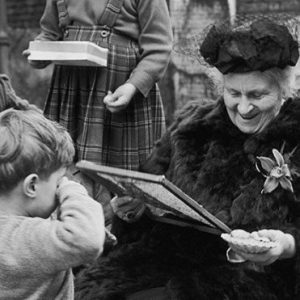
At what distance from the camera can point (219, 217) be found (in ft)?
11.4

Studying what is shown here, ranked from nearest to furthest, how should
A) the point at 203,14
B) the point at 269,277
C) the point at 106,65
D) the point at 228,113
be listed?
the point at 269,277 → the point at 228,113 → the point at 106,65 → the point at 203,14

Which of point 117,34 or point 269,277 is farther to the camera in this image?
point 117,34

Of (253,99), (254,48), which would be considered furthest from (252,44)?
(253,99)

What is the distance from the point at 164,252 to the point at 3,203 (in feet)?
3.02

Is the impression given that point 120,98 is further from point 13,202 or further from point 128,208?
point 13,202

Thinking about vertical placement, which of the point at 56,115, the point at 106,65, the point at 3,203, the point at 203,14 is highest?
the point at 3,203

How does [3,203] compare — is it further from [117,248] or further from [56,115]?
[56,115]

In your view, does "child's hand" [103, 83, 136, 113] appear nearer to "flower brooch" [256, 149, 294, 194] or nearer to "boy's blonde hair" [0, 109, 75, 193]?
"flower brooch" [256, 149, 294, 194]

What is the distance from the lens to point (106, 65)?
14.5ft

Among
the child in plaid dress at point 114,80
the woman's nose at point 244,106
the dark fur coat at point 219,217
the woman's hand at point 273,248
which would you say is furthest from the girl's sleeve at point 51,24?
the woman's hand at point 273,248

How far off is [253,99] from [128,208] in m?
0.62

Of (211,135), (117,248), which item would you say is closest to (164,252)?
(117,248)

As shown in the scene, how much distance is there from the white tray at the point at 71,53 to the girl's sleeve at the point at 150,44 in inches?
7.3

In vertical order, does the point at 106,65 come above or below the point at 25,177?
below
